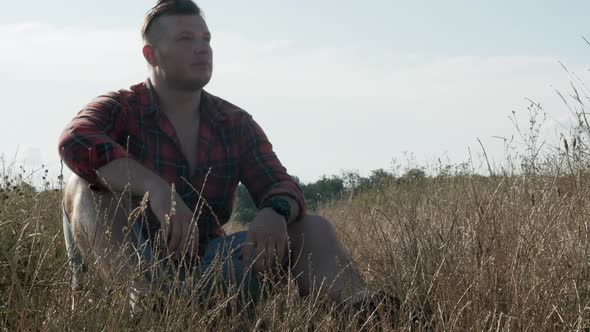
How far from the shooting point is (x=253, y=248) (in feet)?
11.2

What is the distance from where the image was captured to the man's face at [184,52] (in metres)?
3.82

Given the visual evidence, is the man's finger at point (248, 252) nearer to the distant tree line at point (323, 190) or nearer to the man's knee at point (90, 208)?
the man's knee at point (90, 208)

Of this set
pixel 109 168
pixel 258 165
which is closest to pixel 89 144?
pixel 109 168

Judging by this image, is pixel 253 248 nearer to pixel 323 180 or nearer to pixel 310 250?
pixel 310 250

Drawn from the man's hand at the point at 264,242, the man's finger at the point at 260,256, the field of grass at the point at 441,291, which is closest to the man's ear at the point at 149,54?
the field of grass at the point at 441,291

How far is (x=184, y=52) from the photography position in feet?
12.6

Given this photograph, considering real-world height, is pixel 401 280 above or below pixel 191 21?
below

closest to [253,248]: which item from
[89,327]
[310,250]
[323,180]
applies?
[310,250]

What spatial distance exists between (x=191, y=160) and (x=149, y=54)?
20.3 inches

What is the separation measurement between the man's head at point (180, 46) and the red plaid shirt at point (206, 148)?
0.14 metres

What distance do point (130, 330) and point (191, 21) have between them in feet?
5.45

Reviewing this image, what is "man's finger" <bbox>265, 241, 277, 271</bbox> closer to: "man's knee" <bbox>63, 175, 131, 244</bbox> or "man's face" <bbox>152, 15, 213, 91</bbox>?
"man's knee" <bbox>63, 175, 131, 244</bbox>

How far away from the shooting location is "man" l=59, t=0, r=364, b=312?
3.42 metres

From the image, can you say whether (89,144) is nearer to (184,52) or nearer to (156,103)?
(156,103)
